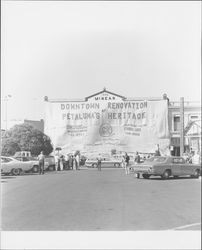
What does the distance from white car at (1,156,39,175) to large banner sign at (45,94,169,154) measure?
0.46 metres

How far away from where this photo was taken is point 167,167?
32.3 ft

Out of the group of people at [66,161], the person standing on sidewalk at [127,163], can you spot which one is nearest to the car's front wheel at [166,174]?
the person standing on sidewalk at [127,163]

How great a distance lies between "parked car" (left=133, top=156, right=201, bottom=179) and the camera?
912 centimetres

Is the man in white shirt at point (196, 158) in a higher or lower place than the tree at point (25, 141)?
lower

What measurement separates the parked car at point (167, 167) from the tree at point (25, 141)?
3.96 feet

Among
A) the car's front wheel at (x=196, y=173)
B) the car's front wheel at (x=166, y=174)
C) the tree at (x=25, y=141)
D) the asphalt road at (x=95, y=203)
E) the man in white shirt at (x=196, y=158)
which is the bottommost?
the asphalt road at (x=95, y=203)

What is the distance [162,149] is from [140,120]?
1.52 feet

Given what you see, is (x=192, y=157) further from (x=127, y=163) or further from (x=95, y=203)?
(x=95, y=203)

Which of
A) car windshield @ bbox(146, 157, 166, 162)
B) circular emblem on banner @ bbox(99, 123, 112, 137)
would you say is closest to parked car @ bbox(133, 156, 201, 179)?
car windshield @ bbox(146, 157, 166, 162)

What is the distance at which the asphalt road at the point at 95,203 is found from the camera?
8.62 metres

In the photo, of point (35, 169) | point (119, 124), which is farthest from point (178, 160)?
point (35, 169)

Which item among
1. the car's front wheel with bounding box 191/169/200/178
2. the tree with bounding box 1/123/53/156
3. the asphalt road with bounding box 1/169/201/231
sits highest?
the tree with bounding box 1/123/53/156

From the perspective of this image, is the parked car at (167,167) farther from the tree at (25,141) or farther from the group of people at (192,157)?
the tree at (25,141)

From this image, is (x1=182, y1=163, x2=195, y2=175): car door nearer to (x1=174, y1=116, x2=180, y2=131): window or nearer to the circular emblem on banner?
(x1=174, y1=116, x2=180, y2=131): window
